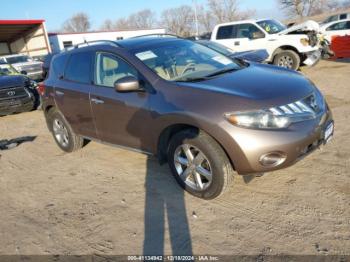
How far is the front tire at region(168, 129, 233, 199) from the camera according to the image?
11.2 ft

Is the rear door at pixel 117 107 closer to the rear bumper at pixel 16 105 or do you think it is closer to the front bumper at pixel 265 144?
the front bumper at pixel 265 144

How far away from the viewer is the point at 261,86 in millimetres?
3543

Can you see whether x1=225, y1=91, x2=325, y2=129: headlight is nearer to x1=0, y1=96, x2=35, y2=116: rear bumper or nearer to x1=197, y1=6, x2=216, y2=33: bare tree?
x1=0, y1=96, x2=35, y2=116: rear bumper

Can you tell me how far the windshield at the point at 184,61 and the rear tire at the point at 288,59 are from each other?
22.0ft

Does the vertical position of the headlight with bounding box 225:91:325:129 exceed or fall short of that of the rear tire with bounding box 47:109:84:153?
it exceeds it

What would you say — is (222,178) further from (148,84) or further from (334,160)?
(334,160)

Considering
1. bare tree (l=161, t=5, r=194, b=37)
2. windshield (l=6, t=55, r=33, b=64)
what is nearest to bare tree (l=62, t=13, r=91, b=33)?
bare tree (l=161, t=5, r=194, b=37)

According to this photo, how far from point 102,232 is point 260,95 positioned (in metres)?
2.01

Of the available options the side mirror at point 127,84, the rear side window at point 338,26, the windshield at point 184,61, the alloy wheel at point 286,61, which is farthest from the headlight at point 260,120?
the rear side window at point 338,26

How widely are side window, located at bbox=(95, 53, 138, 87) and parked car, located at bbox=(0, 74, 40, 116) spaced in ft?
18.9

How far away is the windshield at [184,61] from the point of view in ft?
13.1

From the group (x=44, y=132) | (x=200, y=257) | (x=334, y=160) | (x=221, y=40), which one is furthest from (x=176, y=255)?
(x=221, y=40)

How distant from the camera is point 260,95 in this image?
334cm

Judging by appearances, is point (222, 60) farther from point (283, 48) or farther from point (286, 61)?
point (283, 48)
